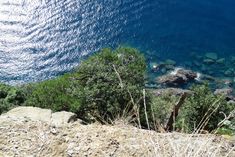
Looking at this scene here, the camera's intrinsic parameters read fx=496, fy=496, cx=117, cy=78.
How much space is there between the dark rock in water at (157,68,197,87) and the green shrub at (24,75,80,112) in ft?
146

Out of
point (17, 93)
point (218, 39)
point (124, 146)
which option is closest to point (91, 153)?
point (124, 146)

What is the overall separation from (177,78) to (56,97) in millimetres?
50186

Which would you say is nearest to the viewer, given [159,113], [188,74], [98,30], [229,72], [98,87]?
[159,113]

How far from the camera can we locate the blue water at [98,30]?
322 ft

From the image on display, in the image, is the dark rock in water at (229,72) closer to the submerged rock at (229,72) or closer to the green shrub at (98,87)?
the submerged rock at (229,72)

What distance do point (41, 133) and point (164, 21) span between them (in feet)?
333

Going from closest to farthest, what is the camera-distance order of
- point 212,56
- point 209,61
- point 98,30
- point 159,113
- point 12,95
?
point 159,113 < point 12,95 < point 209,61 < point 212,56 < point 98,30

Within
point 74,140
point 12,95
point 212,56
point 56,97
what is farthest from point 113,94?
point 212,56

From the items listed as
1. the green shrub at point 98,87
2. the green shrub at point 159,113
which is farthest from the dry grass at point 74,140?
the green shrub at point 98,87

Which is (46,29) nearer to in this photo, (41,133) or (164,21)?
(164,21)

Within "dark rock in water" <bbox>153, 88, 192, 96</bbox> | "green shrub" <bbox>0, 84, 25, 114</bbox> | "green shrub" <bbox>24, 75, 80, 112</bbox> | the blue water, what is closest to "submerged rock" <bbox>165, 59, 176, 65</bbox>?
the blue water

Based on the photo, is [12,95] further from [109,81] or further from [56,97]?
[109,81]

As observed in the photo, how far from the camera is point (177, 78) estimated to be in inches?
3669

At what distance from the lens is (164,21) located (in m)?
113
